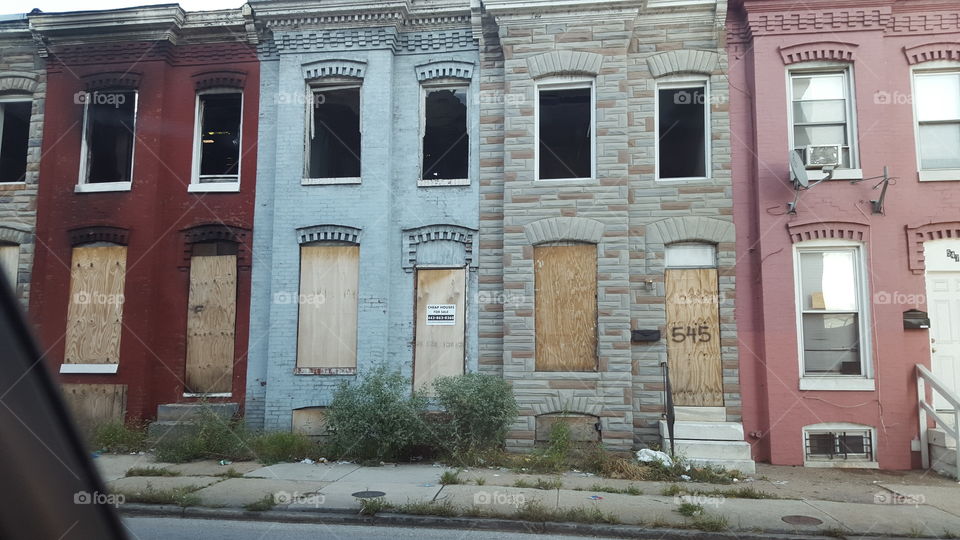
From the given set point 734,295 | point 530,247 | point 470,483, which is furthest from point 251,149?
point 734,295

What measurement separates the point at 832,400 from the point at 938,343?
2.01 m

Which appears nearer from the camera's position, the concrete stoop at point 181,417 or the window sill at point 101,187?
the concrete stoop at point 181,417

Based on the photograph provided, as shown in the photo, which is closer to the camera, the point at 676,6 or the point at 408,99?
the point at 676,6

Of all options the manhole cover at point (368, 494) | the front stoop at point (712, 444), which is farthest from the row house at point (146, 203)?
the front stoop at point (712, 444)

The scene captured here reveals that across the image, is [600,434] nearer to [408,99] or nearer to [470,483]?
[470,483]

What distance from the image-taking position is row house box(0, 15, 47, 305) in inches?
532

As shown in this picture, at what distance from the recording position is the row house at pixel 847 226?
1098cm

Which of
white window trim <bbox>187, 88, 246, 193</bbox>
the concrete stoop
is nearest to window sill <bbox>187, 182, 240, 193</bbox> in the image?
white window trim <bbox>187, 88, 246, 193</bbox>

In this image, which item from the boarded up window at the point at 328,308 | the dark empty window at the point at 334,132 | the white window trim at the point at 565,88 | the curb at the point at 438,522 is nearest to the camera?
the curb at the point at 438,522

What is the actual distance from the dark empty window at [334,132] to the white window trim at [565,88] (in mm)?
3397

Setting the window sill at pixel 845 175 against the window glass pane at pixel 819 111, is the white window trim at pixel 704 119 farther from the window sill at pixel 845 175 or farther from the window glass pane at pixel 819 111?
the window sill at pixel 845 175

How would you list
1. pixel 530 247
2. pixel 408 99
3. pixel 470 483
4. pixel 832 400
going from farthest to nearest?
pixel 408 99
pixel 530 247
pixel 832 400
pixel 470 483

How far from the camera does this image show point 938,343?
36.7 ft

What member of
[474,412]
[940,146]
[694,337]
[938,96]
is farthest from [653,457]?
[938,96]
